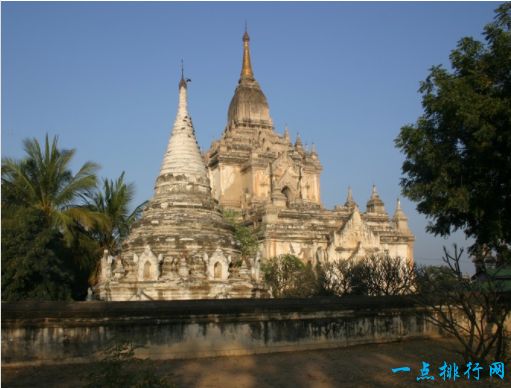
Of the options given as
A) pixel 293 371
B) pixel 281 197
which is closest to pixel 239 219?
pixel 281 197

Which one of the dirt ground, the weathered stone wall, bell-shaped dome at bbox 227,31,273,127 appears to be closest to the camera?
the dirt ground

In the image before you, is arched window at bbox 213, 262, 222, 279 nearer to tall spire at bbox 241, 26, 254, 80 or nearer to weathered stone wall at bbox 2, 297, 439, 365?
weathered stone wall at bbox 2, 297, 439, 365

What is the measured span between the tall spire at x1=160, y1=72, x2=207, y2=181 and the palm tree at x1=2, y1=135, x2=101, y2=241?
169 inches

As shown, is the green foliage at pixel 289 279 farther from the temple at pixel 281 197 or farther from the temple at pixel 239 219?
the temple at pixel 281 197

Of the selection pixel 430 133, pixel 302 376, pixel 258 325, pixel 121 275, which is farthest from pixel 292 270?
pixel 302 376

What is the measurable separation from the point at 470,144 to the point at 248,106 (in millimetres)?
38371

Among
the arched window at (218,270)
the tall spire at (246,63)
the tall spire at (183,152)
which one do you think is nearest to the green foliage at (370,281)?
the arched window at (218,270)

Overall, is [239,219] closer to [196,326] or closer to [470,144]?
[470,144]

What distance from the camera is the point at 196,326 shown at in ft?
41.4

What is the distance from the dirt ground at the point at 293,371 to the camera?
32.1ft

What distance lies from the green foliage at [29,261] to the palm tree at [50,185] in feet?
5.85

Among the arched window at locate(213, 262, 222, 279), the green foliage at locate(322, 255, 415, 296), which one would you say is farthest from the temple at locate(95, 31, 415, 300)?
the green foliage at locate(322, 255, 415, 296)

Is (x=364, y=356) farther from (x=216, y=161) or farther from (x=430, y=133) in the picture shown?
(x=216, y=161)

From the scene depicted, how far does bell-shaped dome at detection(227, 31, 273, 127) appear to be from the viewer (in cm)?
5294
